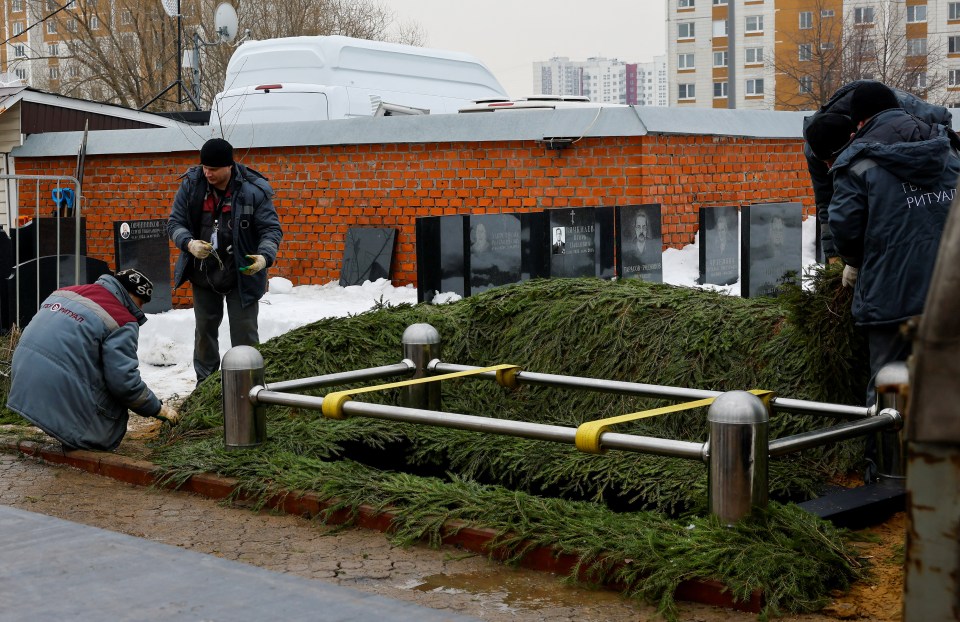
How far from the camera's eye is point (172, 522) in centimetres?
538

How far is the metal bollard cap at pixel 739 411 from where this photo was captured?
427 cm

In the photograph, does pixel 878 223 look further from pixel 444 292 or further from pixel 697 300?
pixel 444 292

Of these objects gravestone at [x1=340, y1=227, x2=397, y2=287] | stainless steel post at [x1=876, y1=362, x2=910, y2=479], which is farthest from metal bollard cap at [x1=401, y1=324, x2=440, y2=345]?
gravestone at [x1=340, y1=227, x2=397, y2=287]

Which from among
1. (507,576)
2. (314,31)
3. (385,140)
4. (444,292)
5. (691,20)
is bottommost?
(507,576)

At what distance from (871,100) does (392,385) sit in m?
2.52

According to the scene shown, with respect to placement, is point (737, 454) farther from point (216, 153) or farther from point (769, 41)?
point (769, 41)

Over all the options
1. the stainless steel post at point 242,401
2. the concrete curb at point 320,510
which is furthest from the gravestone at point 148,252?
the stainless steel post at point 242,401

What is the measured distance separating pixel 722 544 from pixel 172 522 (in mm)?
2474

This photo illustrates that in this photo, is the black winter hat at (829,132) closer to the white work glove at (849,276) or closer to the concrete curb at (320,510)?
the white work glove at (849,276)

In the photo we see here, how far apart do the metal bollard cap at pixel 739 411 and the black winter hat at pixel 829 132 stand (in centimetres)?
194

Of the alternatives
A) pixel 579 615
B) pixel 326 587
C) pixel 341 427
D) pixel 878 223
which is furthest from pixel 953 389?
pixel 341 427

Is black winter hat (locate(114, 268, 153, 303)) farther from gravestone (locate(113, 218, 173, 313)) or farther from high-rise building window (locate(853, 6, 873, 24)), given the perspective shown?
high-rise building window (locate(853, 6, 873, 24))

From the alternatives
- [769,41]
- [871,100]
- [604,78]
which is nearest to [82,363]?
[871,100]

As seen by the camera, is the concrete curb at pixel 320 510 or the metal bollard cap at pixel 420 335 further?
the metal bollard cap at pixel 420 335
